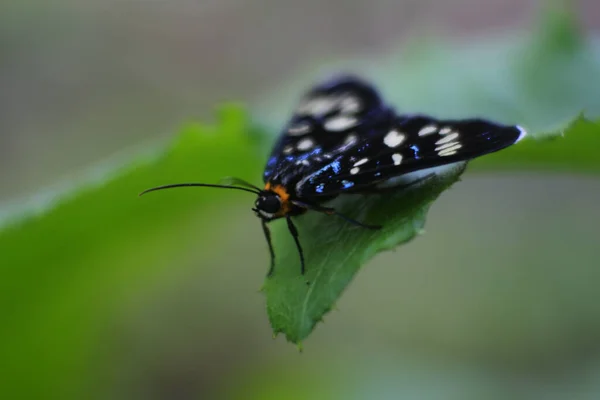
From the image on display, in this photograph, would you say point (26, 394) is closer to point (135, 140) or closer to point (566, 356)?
point (566, 356)

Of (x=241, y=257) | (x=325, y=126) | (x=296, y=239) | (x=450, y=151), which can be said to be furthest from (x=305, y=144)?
(x=241, y=257)

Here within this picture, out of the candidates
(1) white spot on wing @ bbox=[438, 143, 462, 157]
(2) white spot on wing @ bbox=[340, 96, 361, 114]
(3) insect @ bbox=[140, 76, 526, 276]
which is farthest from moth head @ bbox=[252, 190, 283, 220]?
(2) white spot on wing @ bbox=[340, 96, 361, 114]

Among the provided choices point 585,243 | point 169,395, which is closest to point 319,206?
point 169,395

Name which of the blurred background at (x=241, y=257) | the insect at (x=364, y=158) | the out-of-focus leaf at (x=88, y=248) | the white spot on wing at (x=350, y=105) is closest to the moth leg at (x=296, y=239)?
the insect at (x=364, y=158)

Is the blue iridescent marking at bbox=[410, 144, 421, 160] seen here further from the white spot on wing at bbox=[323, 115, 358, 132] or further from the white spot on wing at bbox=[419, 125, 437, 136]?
the white spot on wing at bbox=[323, 115, 358, 132]

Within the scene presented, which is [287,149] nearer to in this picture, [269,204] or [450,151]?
[269,204]

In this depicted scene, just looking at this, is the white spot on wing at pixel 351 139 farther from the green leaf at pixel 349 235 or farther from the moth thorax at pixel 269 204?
the moth thorax at pixel 269 204
